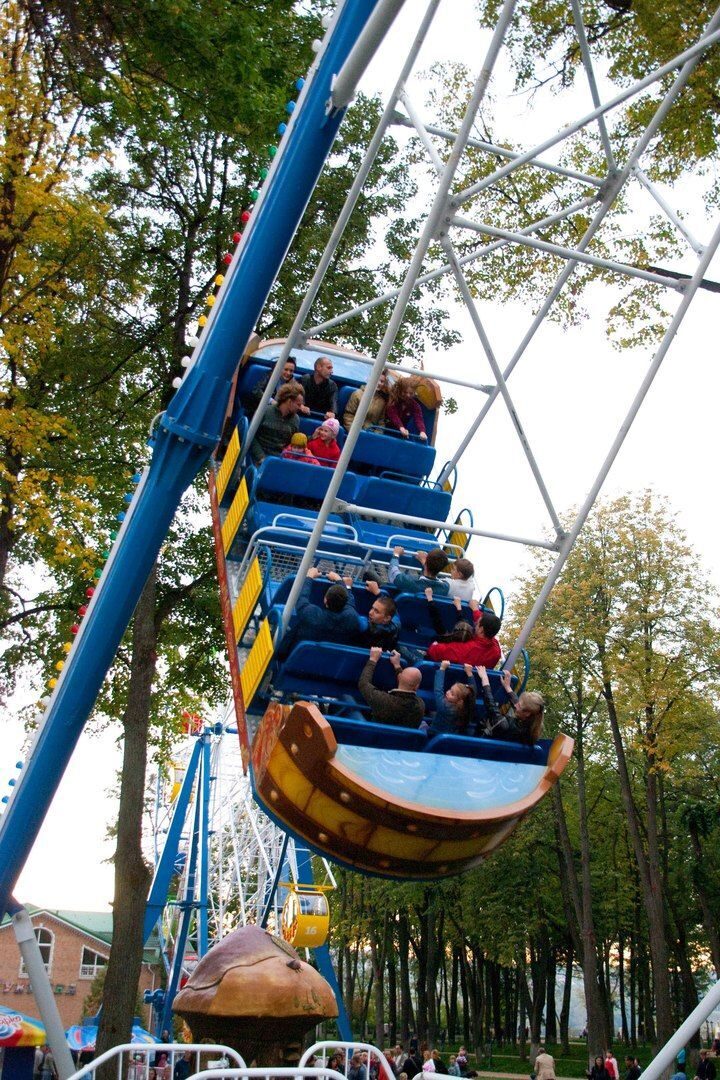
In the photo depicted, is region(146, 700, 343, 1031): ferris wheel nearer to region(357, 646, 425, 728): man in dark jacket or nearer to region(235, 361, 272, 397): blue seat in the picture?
region(235, 361, 272, 397): blue seat

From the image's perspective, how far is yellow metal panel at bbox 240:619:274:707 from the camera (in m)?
7.44

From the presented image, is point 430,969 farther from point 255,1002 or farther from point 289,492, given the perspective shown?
point 255,1002

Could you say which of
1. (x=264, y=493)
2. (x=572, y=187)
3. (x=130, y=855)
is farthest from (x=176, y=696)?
(x=572, y=187)

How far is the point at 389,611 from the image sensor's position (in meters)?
8.02

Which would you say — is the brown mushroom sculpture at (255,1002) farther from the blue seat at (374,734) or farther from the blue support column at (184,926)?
the blue support column at (184,926)

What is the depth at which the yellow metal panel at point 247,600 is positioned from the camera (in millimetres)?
8125

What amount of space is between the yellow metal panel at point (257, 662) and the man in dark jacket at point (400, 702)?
0.71 meters

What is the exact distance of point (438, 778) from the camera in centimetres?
692

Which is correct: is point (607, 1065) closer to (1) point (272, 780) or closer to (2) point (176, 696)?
(2) point (176, 696)

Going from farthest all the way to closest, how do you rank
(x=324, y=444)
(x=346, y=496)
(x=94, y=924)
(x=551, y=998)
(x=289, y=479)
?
(x=94, y=924) → (x=551, y=998) → (x=324, y=444) → (x=346, y=496) → (x=289, y=479)

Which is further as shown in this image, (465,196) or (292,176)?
(465,196)

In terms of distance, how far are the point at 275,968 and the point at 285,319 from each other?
39.3 ft

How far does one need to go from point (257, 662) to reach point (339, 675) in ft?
1.96

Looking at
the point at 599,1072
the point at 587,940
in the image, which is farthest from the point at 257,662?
the point at 587,940
